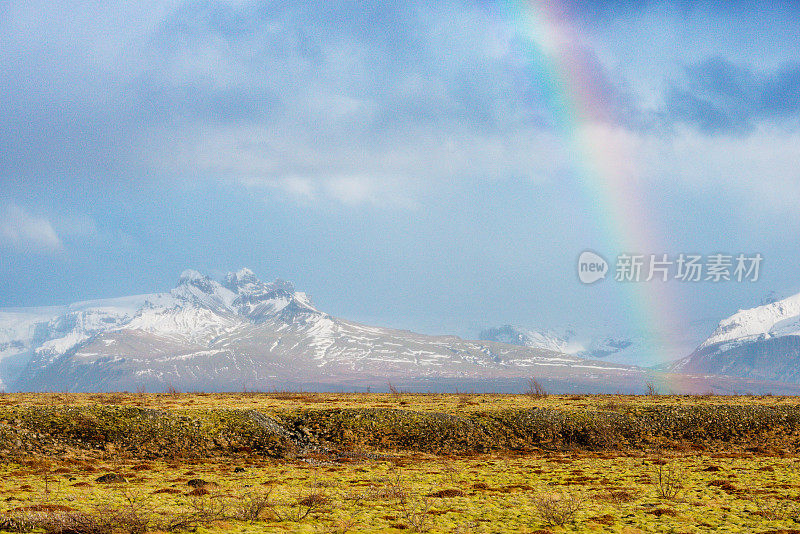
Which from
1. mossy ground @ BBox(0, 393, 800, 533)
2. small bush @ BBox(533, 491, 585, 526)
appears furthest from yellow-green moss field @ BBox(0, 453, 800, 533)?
Answer: small bush @ BBox(533, 491, 585, 526)

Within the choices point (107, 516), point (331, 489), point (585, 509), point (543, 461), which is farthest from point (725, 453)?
point (107, 516)

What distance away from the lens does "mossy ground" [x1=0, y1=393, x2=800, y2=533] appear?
21.2 m

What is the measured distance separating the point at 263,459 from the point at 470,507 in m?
20.6

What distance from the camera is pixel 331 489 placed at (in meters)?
28.5

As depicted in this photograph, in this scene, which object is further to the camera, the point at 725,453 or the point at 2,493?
the point at 725,453

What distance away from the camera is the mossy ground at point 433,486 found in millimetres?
21156

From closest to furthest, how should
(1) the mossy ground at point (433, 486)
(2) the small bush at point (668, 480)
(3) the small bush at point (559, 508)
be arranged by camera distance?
(3) the small bush at point (559, 508) → (1) the mossy ground at point (433, 486) → (2) the small bush at point (668, 480)

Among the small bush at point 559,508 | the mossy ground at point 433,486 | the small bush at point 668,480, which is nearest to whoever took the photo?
the small bush at point 559,508

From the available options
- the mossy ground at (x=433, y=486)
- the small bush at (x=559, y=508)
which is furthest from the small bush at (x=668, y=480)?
the small bush at (x=559, y=508)

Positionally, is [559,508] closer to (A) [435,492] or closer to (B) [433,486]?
(A) [435,492]

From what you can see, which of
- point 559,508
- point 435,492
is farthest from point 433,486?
point 559,508

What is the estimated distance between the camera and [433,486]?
29.7 metres

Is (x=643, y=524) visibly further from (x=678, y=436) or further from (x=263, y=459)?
(x=678, y=436)

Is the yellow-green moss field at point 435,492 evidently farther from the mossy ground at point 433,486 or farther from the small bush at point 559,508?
the small bush at point 559,508
